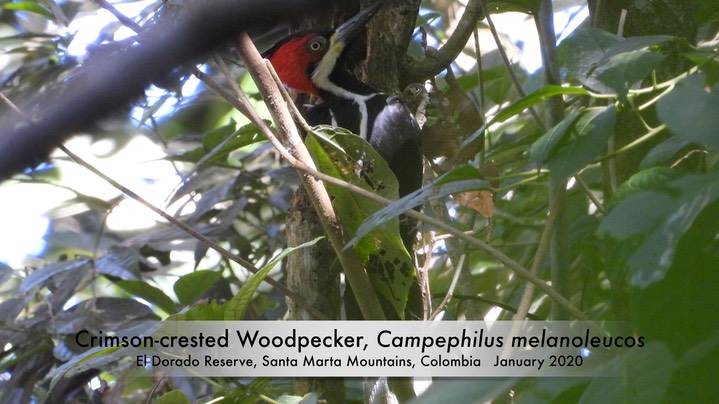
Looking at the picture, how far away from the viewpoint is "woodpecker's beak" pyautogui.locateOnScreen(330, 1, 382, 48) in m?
1.84

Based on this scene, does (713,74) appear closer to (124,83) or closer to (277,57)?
(124,83)

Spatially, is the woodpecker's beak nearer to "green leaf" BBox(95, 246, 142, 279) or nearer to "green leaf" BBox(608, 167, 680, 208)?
"green leaf" BBox(95, 246, 142, 279)

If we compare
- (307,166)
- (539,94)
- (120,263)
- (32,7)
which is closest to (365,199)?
(307,166)

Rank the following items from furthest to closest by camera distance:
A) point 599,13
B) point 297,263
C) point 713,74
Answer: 1. point 297,263
2. point 599,13
3. point 713,74

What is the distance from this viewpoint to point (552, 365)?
0.80 m

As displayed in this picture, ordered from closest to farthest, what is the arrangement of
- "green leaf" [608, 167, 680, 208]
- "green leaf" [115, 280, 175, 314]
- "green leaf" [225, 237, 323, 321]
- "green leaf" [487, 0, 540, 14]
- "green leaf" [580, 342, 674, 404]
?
"green leaf" [580, 342, 674, 404]
"green leaf" [608, 167, 680, 208]
"green leaf" [225, 237, 323, 321]
"green leaf" [487, 0, 540, 14]
"green leaf" [115, 280, 175, 314]

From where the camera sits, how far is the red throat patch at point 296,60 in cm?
209

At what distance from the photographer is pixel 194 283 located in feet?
5.90

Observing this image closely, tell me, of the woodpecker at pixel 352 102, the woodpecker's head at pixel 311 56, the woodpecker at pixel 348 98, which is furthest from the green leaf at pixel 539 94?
the woodpecker's head at pixel 311 56

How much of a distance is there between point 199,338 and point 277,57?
100cm

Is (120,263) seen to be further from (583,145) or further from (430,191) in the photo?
(583,145)

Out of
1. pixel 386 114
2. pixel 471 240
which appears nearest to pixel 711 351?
pixel 471 240

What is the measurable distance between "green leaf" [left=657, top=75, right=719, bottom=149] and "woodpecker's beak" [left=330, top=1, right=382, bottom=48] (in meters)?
1.24

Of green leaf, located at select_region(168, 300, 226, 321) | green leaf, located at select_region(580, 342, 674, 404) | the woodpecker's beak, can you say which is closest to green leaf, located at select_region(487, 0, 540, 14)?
the woodpecker's beak
